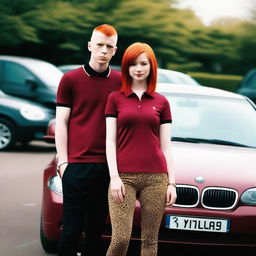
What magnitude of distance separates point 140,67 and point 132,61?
0.06 metres

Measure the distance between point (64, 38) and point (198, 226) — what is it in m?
24.0

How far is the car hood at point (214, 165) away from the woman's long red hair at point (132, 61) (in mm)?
1211

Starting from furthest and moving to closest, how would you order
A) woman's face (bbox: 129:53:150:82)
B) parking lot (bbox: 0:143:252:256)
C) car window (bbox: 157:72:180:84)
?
car window (bbox: 157:72:180:84)
parking lot (bbox: 0:143:252:256)
woman's face (bbox: 129:53:150:82)

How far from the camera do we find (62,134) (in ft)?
13.8

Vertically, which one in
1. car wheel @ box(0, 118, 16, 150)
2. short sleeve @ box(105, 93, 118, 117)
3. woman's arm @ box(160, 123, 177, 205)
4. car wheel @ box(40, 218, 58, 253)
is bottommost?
car wheel @ box(0, 118, 16, 150)

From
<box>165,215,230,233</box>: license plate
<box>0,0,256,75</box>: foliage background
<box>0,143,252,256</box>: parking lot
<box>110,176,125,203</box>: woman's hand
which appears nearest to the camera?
<box>110,176,125,203</box>: woman's hand

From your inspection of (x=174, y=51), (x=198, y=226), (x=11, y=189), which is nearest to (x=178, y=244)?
(x=198, y=226)

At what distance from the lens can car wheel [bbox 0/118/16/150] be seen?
12664mm

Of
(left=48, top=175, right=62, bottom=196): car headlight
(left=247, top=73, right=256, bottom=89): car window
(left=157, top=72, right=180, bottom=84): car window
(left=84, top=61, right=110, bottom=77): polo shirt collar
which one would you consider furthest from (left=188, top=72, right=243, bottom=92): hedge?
(left=84, top=61, right=110, bottom=77): polo shirt collar

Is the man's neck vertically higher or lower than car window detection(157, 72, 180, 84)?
higher

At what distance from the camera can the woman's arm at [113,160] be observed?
4.02 m

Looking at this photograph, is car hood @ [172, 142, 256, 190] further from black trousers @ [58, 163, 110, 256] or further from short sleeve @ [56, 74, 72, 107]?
short sleeve @ [56, 74, 72, 107]

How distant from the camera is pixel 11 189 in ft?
28.4

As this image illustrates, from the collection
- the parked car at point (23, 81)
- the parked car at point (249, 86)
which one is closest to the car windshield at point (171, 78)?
the parked car at point (23, 81)
